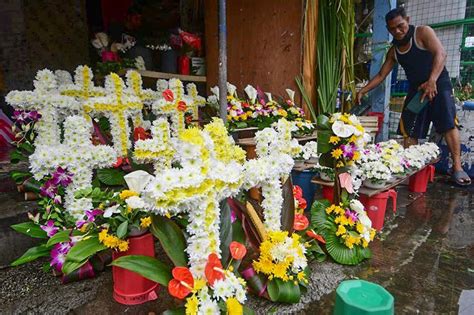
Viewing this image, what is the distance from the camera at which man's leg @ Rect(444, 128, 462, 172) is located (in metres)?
4.35

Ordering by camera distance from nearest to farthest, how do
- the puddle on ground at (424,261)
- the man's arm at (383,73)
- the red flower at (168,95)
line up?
the puddle on ground at (424,261), the red flower at (168,95), the man's arm at (383,73)

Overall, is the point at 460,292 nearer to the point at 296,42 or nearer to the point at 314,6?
the point at 296,42

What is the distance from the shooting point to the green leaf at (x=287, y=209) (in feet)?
6.86

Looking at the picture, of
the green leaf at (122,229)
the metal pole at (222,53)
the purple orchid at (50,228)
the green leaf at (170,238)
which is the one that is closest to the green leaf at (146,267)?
the green leaf at (170,238)

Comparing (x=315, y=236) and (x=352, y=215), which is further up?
(x=352, y=215)

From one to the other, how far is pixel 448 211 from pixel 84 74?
387 cm

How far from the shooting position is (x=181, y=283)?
57.7 inches

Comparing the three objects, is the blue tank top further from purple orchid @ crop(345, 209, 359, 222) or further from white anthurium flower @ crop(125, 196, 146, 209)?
white anthurium flower @ crop(125, 196, 146, 209)

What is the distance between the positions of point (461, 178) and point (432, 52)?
65.7 inches

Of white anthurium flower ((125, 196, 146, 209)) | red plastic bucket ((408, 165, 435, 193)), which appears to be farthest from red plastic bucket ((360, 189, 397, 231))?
white anthurium flower ((125, 196, 146, 209))

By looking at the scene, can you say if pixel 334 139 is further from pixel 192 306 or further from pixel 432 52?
pixel 432 52

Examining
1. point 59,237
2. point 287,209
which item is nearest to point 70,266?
point 59,237

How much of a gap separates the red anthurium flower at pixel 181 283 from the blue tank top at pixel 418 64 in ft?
13.7

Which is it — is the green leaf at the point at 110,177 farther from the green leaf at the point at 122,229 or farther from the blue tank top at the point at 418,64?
the blue tank top at the point at 418,64
